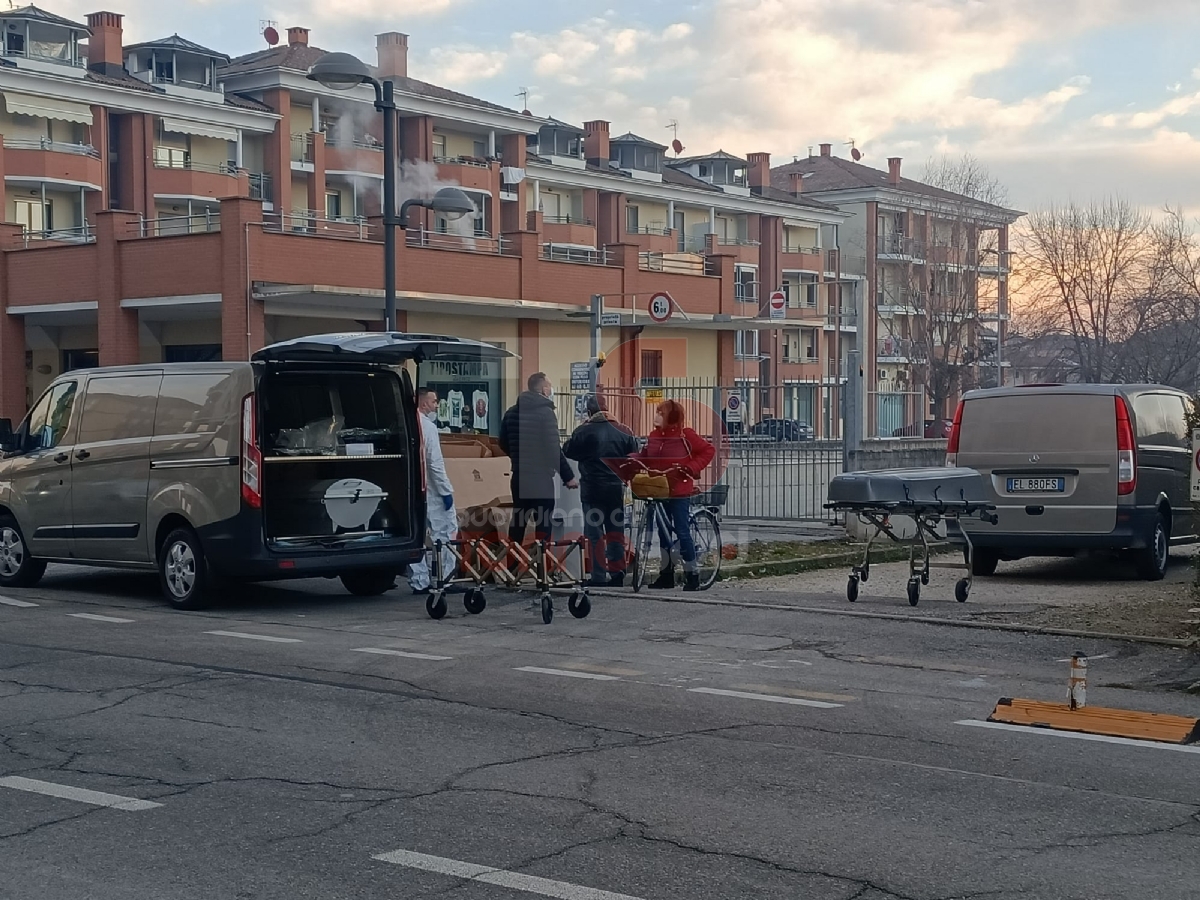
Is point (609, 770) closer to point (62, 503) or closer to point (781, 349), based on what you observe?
point (62, 503)

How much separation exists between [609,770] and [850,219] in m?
82.1

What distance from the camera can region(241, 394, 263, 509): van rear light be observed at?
40.9ft

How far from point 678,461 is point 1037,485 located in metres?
3.72

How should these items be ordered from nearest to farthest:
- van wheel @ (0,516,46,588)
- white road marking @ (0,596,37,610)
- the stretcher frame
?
the stretcher frame, white road marking @ (0,596,37,610), van wheel @ (0,516,46,588)

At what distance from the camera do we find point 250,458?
12469 millimetres

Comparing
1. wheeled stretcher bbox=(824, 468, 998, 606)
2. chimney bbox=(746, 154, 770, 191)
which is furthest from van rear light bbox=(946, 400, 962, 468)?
chimney bbox=(746, 154, 770, 191)

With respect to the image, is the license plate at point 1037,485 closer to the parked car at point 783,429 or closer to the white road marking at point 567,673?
the parked car at point 783,429

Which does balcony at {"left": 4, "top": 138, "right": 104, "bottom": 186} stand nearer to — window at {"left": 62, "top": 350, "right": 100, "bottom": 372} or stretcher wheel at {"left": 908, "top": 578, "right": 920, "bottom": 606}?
window at {"left": 62, "top": 350, "right": 100, "bottom": 372}

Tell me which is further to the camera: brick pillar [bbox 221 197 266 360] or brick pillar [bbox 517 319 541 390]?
brick pillar [bbox 517 319 541 390]

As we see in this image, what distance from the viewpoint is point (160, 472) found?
1318cm

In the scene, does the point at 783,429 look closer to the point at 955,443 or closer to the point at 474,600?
the point at 955,443

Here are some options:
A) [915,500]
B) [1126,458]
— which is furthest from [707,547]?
[1126,458]

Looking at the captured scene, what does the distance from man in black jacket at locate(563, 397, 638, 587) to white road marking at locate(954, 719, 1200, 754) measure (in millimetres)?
6180

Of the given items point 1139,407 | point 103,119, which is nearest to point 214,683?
point 1139,407
